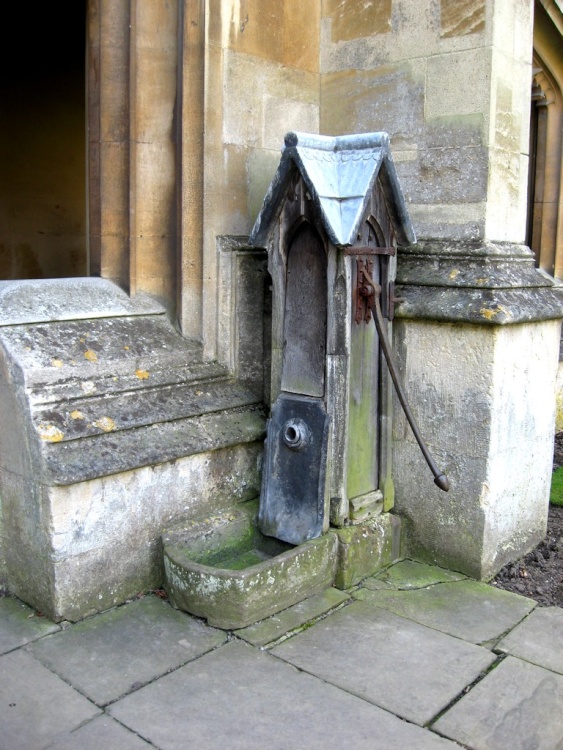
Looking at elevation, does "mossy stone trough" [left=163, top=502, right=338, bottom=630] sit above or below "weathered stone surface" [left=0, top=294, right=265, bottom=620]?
below

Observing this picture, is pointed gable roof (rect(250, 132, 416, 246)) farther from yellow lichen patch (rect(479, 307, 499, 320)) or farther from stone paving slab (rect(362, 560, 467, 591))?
stone paving slab (rect(362, 560, 467, 591))

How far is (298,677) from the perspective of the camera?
8.51ft

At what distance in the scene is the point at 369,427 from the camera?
3.46m

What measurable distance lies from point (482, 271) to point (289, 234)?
0.88 metres

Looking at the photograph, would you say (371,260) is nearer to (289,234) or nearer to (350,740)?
(289,234)

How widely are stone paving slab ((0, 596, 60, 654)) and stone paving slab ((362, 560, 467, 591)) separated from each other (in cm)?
134

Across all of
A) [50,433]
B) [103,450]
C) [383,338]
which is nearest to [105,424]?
[103,450]

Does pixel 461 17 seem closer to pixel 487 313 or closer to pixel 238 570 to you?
pixel 487 313

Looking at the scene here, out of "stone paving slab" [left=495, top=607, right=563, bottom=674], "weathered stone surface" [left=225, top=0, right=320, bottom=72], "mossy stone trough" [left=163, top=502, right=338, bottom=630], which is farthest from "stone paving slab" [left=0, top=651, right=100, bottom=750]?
"weathered stone surface" [left=225, top=0, right=320, bottom=72]

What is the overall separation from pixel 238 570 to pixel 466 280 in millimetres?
1599

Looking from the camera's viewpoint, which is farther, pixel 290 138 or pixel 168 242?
pixel 168 242

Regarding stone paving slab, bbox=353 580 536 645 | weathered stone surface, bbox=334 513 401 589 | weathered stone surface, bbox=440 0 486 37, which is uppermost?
weathered stone surface, bbox=440 0 486 37

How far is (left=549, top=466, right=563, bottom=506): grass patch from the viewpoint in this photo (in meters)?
4.58

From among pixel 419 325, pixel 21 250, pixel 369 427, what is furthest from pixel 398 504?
pixel 21 250
